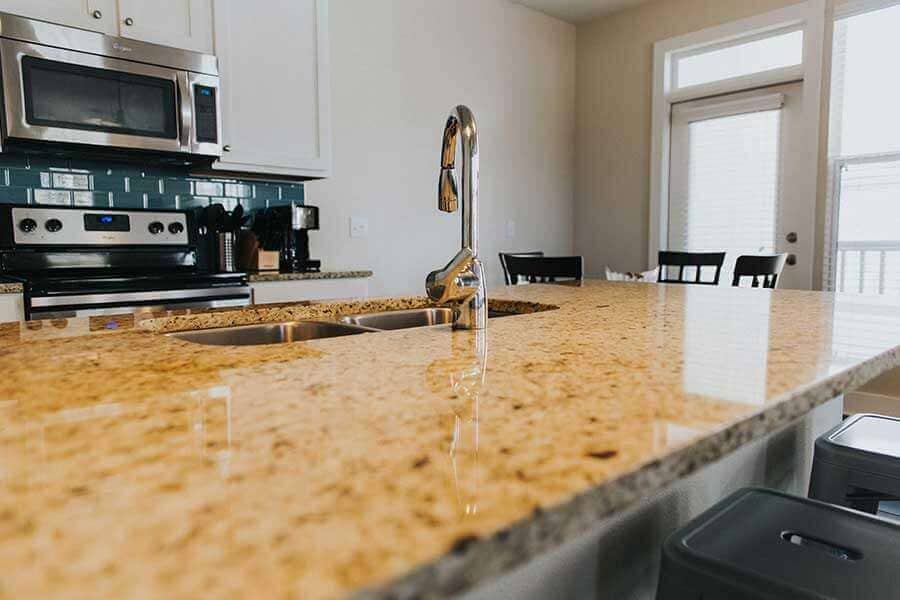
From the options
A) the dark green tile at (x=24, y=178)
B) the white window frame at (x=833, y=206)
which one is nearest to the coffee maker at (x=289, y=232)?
the dark green tile at (x=24, y=178)

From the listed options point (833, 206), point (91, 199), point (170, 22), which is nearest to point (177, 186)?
point (91, 199)

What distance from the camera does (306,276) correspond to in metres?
3.01

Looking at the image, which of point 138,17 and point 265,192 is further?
point 265,192

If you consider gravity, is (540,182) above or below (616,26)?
below

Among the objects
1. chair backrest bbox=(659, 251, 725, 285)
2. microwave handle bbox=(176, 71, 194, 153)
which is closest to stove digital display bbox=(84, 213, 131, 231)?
microwave handle bbox=(176, 71, 194, 153)

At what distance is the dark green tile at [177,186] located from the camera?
3094 millimetres

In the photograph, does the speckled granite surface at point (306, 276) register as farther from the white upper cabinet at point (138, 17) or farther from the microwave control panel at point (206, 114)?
the white upper cabinet at point (138, 17)

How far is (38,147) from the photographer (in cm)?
254

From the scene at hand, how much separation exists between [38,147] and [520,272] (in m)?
2.07

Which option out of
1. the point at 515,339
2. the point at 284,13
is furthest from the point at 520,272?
the point at 515,339

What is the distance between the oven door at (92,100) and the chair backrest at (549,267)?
1.55m

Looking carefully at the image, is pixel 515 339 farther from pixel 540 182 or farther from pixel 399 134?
pixel 540 182

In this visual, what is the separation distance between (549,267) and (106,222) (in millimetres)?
1939

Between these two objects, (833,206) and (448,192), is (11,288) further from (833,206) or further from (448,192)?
(833,206)
